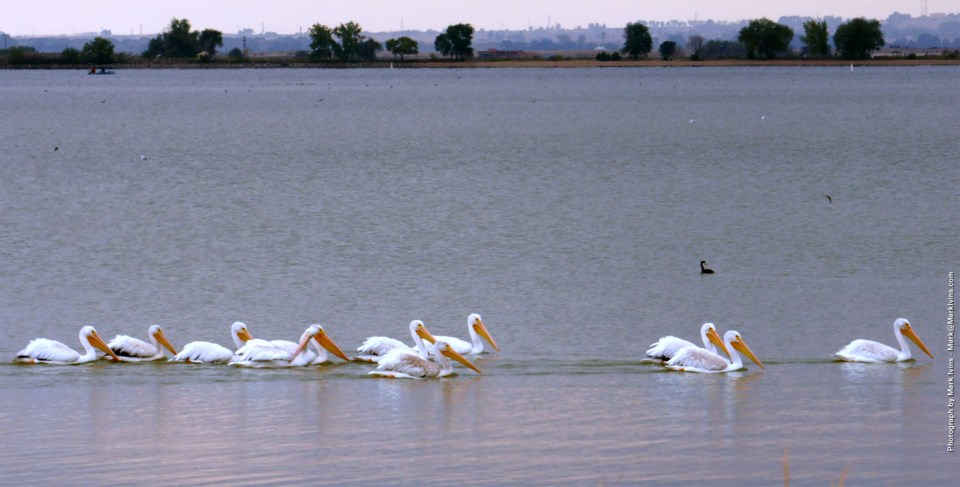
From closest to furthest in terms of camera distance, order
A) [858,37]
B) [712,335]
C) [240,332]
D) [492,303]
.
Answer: [712,335]
[240,332]
[492,303]
[858,37]

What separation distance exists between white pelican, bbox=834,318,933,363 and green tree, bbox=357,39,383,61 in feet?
594

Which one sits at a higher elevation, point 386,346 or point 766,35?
point 766,35

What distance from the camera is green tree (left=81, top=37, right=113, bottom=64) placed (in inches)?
7072

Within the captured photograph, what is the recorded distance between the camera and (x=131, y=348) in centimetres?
1248

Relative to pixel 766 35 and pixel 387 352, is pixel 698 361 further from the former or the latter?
pixel 766 35

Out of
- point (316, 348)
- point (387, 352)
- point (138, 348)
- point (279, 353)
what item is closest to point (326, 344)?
point (316, 348)

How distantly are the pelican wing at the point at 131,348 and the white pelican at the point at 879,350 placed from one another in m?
5.72

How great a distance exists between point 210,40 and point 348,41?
1848 cm

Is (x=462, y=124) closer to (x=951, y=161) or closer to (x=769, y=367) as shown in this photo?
(x=951, y=161)

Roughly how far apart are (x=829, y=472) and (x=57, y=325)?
26.9 ft

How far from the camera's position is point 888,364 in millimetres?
12391

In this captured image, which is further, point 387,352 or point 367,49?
point 367,49

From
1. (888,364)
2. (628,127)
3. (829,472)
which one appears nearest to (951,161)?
(628,127)

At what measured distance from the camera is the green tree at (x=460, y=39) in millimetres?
180250
